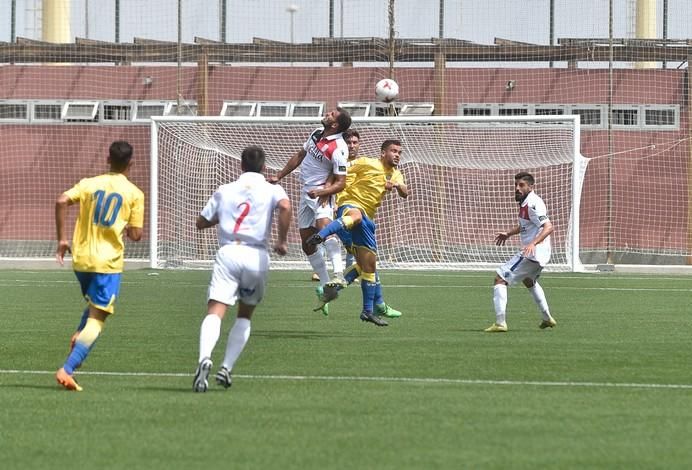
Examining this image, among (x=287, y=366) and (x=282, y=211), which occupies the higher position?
(x=282, y=211)

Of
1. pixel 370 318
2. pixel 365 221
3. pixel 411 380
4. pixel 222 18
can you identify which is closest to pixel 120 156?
pixel 411 380

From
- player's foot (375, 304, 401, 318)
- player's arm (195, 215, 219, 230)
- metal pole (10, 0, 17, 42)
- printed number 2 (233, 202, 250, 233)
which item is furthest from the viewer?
metal pole (10, 0, 17, 42)

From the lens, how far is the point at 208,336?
8.62 meters

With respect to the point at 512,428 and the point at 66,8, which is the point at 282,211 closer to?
the point at 512,428

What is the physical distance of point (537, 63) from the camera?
32250 mm

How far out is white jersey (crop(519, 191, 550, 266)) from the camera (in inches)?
549

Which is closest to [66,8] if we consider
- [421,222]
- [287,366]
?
[421,222]

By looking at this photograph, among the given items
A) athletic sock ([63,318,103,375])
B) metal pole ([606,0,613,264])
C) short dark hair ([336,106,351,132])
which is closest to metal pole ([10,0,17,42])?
metal pole ([606,0,613,264])

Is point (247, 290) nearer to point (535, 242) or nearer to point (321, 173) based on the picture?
point (535, 242)

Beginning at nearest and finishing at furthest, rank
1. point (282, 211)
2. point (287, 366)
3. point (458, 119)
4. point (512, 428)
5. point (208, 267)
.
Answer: point (512, 428) < point (282, 211) < point (287, 366) < point (458, 119) < point (208, 267)

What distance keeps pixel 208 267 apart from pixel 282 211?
18387mm

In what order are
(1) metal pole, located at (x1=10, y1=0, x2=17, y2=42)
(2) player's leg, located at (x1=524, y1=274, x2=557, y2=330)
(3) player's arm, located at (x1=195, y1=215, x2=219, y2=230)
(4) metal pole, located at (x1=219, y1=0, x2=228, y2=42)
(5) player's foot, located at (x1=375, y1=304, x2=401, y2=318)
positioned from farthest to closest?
1. (1) metal pole, located at (x1=10, y1=0, x2=17, y2=42)
2. (4) metal pole, located at (x1=219, y1=0, x2=228, y2=42)
3. (5) player's foot, located at (x1=375, y1=304, x2=401, y2=318)
4. (2) player's leg, located at (x1=524, y1=274, x2=557, y2=330)
5. (3) player's arm, located at (x1=195, y1=215, x2=219, y2=230)

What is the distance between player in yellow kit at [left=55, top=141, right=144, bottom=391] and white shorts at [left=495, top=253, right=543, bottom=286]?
221 inches

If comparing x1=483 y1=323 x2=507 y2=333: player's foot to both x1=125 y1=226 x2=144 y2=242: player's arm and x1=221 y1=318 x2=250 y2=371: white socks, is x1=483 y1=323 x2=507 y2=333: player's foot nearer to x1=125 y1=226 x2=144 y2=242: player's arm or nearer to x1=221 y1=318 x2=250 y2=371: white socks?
x1=221 y1=318 x2=250 y2=371: white socks
